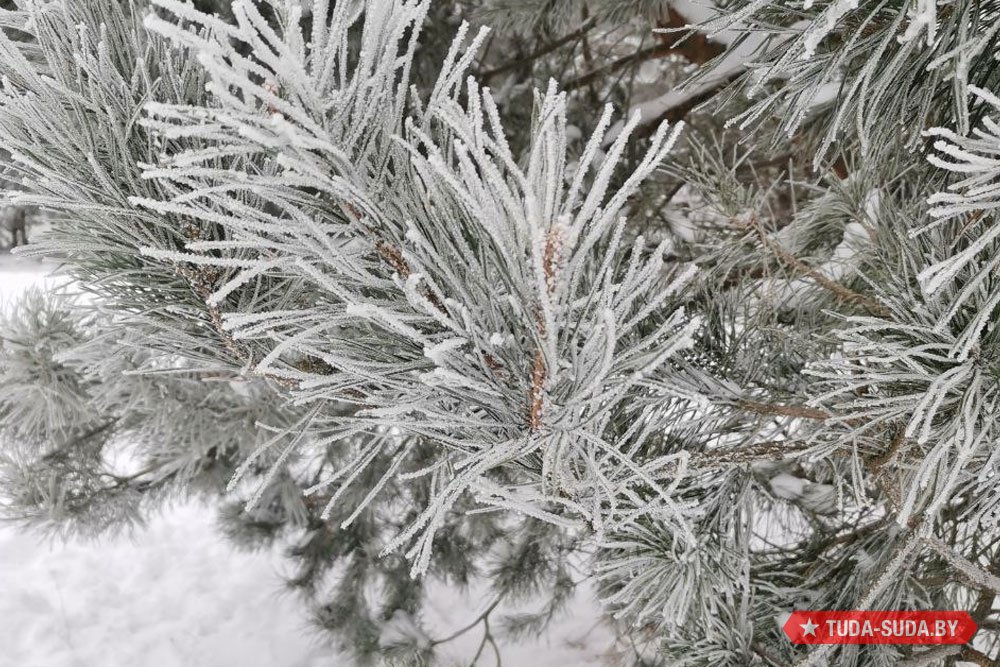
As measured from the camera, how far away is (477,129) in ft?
1.52

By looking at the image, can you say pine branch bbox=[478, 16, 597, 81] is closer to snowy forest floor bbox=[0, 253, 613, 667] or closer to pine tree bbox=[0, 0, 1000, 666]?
pine tree bbox=[0, 0, 1000, 666]

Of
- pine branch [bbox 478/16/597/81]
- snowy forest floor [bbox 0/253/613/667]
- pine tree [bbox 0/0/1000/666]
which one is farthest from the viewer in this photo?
snowy forest floor [bbox 0/253/613/667]

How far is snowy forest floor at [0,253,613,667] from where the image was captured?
2994 millimetres

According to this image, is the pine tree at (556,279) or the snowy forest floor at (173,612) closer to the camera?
the pine tree at (556,279)

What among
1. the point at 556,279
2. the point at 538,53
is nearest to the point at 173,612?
the point at 538,53

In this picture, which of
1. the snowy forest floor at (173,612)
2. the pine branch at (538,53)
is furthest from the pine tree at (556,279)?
the snowy forest floor at (173,612)

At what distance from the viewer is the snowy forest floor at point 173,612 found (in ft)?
9.82

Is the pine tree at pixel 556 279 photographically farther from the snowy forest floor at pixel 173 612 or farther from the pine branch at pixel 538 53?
the snowy forest floor at pixel 173 612

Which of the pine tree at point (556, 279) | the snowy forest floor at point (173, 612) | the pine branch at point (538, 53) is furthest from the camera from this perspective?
the snowy forest floor at point (173, 612)

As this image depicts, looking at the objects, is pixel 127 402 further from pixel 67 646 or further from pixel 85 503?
pixel 67 646

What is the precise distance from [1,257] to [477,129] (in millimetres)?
3559

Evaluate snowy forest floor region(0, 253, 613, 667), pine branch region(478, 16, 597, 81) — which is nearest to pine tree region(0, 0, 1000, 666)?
pine branch region(478, 16, 597, 81)

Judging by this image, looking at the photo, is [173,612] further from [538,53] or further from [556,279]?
[556,279]

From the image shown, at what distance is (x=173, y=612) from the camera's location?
3238 millimetres
